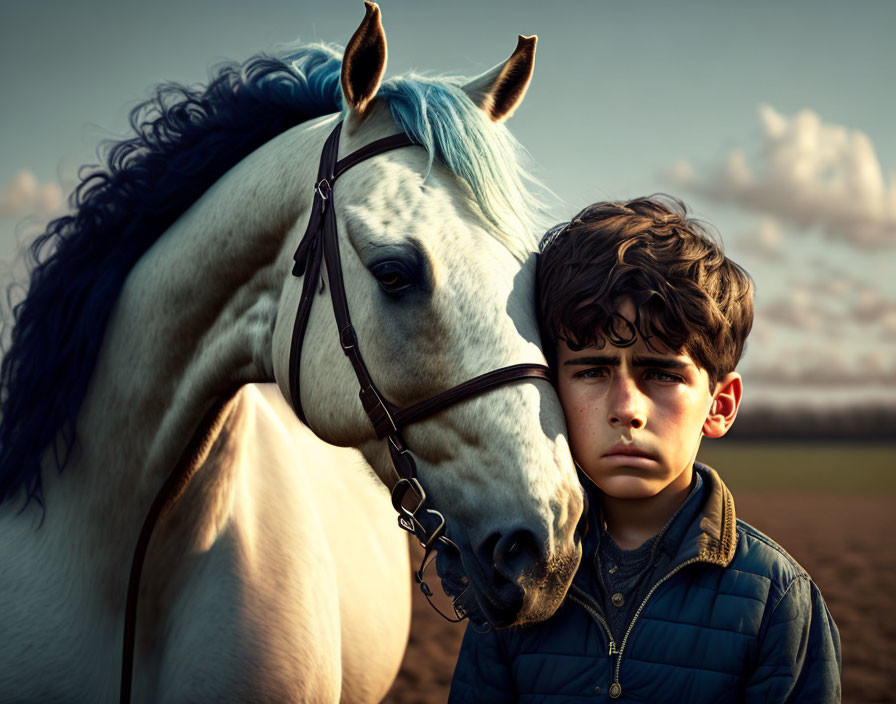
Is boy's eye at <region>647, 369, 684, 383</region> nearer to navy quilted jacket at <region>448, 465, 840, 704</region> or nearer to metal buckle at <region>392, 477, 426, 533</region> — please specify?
navy quilted jacket at <region>448, 465, 840, 704</region>

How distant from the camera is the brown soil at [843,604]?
636 centimetres

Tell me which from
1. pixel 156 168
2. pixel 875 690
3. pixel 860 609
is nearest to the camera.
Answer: pixel 156 168

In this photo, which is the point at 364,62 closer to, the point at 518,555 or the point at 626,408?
the point at 626,408

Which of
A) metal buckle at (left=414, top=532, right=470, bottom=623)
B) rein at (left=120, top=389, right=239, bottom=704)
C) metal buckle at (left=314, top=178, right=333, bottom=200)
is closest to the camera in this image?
metal buckle at (left=414, top=532, right=470, bottom=623)

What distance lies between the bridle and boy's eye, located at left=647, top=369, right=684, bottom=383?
225 mm

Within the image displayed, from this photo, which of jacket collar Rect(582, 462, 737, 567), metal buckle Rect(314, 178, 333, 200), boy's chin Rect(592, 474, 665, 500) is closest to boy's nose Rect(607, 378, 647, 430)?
boy's chin Rect(592, 474, 665, 500)

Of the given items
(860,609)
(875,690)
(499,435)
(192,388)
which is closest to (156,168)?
(192,388)

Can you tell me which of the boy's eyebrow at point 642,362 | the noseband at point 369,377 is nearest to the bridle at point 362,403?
the noseband at point 369,377

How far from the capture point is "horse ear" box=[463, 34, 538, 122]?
6.47 ft

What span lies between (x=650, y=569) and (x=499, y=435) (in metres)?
0.44

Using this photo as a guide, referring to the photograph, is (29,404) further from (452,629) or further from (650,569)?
(452,629)

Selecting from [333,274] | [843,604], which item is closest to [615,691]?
[333,274]

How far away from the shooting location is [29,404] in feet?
6.79

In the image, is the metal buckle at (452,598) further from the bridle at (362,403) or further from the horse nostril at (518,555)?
the horse nostril at (518,555)
